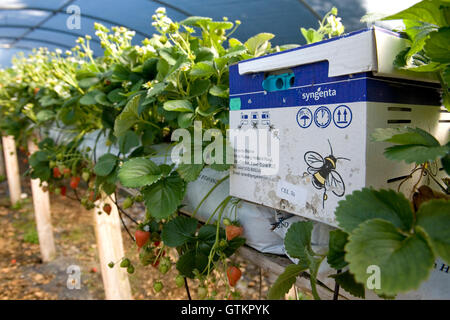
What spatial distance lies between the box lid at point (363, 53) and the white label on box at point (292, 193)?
144mm

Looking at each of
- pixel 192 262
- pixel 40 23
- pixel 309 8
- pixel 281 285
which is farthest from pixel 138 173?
pixel 40 23

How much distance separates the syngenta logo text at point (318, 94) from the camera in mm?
363

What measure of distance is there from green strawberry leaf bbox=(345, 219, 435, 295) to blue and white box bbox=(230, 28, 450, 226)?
0.30ft

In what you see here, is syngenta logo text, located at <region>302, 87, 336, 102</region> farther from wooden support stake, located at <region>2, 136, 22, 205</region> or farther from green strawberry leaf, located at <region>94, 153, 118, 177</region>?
wooden support stake, located at <region>2, 136, 22, 205</region>

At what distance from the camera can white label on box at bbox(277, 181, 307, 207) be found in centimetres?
40

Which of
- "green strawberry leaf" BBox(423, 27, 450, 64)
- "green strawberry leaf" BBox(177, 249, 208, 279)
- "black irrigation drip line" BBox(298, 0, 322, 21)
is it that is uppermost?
"black irrigation drip line" BBox(298, 0, 322, 21)

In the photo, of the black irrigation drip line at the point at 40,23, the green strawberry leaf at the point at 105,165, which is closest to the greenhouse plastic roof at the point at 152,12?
the black irrigation drip line at the point at 40,23

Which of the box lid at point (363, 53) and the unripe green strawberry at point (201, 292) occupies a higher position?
the box lid at point (363, 53)

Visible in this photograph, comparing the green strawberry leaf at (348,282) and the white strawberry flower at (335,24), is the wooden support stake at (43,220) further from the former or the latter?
the green strawberry leaf at (348,282)

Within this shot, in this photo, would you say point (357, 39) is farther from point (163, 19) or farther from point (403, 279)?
point (163, 19)

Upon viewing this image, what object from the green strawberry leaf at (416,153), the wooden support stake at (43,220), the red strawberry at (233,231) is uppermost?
the green strawberry leaf at (416,153)

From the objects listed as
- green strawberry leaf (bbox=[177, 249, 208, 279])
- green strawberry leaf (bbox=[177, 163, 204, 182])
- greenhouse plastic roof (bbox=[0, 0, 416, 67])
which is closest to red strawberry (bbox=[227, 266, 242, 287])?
green strawberry leaf (bbox=[177, 249, 208, 279])

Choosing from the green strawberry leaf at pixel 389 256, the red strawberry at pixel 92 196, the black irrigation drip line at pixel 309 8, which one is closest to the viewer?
the green strawberry leaf at pixel 389 256

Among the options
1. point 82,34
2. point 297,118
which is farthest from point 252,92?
point 82,34
